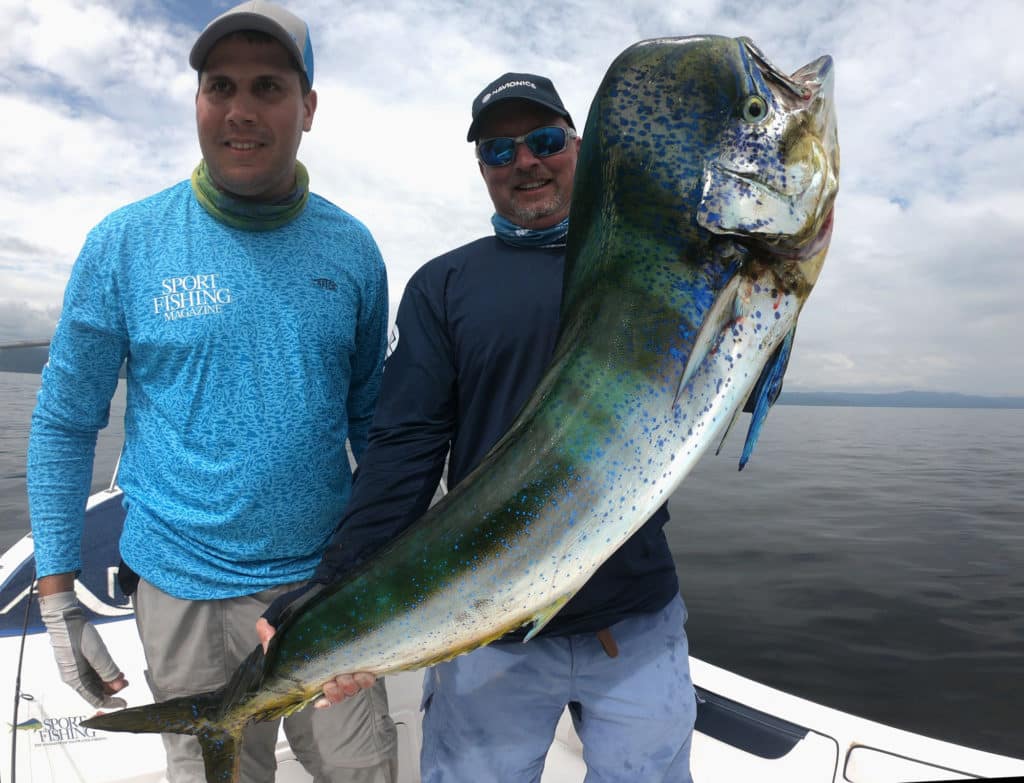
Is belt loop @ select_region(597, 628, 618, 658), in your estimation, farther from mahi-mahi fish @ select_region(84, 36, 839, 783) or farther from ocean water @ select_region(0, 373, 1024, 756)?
ocean water @ select_region(0, 373, 1024, 756)

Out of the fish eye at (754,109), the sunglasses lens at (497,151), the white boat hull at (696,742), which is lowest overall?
the white boat hull at (696,742)

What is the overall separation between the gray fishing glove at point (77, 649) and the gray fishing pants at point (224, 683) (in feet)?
0.56

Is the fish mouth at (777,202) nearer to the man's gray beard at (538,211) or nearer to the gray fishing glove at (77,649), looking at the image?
the man's gray beard at (538,211)

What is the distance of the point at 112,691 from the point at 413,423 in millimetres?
1529

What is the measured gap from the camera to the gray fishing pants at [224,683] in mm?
2139

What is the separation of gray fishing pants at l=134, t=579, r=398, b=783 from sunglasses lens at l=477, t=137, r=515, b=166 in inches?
64.8

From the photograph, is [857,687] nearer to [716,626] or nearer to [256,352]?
[716,626]

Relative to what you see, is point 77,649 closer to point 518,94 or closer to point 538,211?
point 538,211

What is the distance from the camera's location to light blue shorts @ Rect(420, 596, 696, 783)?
204cm


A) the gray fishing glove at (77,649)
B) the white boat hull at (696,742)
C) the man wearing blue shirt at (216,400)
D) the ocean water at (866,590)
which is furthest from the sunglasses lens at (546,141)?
the ocean water at (866,590)

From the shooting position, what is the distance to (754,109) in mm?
1249

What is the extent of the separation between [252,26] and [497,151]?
0.87 m

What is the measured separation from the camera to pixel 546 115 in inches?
81.8

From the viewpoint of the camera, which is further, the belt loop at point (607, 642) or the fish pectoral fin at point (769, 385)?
the belt loop at point (607, 642)
